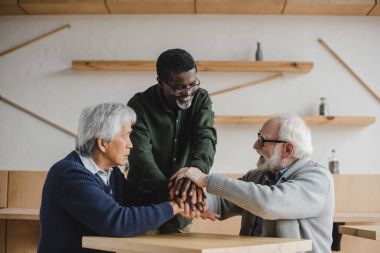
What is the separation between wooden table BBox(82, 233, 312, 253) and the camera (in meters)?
1.68

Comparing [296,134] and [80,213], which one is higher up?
[296,134]

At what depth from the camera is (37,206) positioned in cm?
457

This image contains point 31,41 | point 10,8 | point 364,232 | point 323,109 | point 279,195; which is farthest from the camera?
A: point 31,41

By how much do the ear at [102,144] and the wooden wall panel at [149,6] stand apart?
2.75m

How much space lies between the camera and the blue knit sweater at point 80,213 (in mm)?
Answer: 1950

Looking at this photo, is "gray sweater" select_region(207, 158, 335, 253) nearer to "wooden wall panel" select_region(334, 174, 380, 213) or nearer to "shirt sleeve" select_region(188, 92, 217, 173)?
"shirt sleeve" select_region(188, 92, 217, 173)

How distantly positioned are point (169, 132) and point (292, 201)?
775 mm

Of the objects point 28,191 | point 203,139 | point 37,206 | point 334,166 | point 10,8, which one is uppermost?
point 10,8

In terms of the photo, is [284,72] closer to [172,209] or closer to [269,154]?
[269,154]

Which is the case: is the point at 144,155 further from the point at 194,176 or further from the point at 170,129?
the point at 194,176

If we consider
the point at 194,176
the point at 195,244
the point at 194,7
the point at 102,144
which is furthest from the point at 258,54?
the point at 195,244

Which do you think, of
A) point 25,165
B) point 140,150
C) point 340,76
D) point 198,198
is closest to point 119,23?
point 25,165

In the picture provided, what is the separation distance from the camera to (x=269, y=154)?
7.75 feet

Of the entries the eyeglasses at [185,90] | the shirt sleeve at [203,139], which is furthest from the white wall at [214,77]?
the eyeglasses at [185,90]
